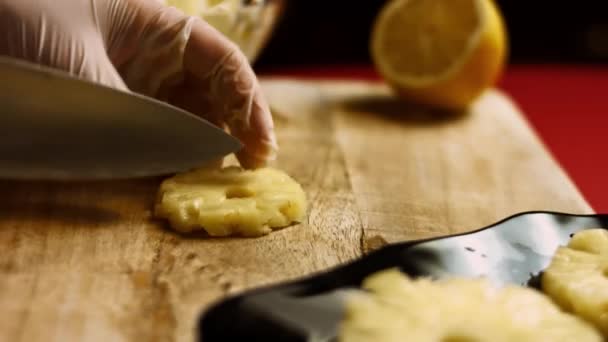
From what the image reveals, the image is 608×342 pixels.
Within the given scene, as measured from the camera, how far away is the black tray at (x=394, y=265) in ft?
2.39

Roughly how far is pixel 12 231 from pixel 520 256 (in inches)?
24.2

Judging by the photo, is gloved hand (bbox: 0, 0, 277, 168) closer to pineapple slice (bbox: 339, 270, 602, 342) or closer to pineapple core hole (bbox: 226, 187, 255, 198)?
pineapple core hole (bbox: 226, 187, 255, 198)

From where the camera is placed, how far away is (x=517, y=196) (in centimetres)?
132

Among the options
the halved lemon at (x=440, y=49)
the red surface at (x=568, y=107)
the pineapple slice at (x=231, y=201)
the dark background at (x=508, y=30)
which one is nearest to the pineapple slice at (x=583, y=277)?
the pineapple slice at (x=231, y=201)

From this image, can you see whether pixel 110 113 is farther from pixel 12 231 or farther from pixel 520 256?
pixel 520 256

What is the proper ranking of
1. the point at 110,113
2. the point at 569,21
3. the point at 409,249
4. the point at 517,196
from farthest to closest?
the point at 569,21 → the point at 517,196 → the point at 110,113 → the point at 409,249

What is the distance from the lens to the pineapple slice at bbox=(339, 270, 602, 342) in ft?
2.49

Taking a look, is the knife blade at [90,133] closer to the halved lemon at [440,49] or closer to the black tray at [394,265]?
the black tray at [394,265]

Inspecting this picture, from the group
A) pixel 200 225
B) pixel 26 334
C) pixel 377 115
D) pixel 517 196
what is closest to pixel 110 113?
pixel 200 225

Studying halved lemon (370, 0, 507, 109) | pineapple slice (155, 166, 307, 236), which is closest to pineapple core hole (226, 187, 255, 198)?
pineapple slice (155, 166, 307, 236)

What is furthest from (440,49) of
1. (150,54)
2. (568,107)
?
(150,54)

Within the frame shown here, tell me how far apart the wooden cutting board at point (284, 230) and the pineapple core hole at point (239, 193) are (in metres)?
0.08

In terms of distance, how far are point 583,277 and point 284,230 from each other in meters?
0.38

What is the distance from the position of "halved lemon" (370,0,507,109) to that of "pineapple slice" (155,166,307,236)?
69cm
